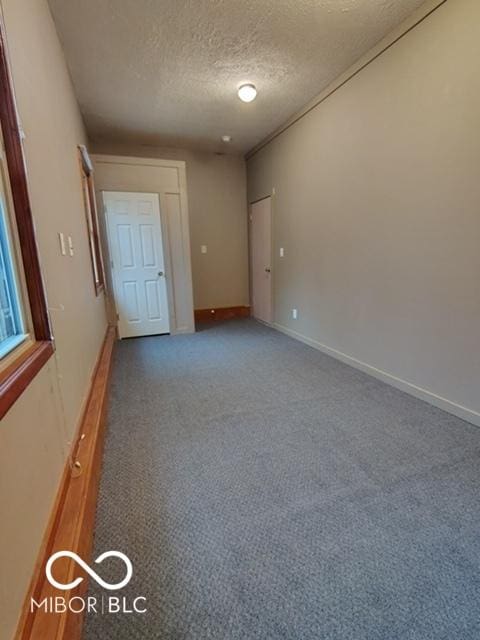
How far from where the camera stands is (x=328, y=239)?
3414mm

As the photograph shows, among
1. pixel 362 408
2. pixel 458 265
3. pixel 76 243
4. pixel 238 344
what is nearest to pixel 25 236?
pixel 76 243

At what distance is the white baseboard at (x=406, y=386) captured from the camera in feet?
7.10

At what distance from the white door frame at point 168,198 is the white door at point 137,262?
3.4 inches

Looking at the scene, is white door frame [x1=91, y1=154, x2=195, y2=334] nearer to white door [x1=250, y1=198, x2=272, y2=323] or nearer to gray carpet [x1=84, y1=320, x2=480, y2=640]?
white door [x1=250, y1=198, x2=272, y2=323]

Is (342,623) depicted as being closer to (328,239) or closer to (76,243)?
(76,243)

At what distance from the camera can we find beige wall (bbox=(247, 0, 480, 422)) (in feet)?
6.70

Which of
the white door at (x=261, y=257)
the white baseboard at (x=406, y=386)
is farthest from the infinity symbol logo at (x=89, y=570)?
the white door at (x=261, y=257)

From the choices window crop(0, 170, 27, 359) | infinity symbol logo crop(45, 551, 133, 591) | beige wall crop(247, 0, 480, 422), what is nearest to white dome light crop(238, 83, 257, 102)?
beige wall crop(247, 0, 480, 422)

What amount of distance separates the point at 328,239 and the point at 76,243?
8.02ft

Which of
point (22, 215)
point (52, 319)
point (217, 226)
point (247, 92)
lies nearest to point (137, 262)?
point (217, 226)

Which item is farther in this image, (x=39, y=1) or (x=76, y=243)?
(x=76, y=243)

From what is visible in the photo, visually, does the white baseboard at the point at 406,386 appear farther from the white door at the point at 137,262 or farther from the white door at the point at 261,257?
the white door at the point at 137,262

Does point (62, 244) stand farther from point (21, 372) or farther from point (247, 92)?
point (247, 92)

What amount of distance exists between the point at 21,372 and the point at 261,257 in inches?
173
